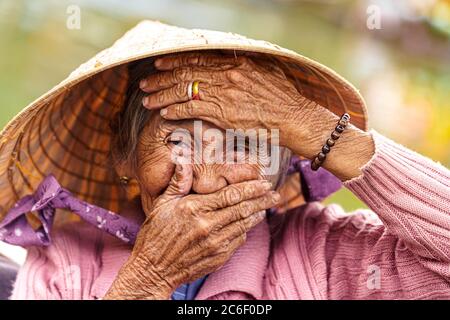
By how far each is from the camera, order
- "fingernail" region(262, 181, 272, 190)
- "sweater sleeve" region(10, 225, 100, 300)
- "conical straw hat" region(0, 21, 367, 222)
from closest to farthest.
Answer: "conical straw hat" region(0, 21, 367, 222) < "fingernail" region(262, 181, 272, 190) < "sweater sleeve" region(10, 225, 100, 300)

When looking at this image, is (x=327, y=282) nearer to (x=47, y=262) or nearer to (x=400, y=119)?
(x=47, y=262)

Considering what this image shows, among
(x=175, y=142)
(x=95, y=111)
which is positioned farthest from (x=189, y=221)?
(x=95, y=111)

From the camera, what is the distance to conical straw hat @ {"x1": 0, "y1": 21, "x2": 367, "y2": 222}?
2172 millimetres

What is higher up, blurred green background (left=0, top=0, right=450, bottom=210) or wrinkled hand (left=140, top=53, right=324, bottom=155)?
wrinkled hand (left=140, top=53, right=324, bottom=155)

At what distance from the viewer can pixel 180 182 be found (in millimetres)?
2307

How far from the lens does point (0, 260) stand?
2680 mm

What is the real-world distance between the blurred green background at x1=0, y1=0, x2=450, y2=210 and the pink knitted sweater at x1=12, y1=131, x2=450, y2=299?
12.8 feet

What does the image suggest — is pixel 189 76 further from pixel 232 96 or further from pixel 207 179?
pixel 207 179

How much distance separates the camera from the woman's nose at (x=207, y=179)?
2297 mm

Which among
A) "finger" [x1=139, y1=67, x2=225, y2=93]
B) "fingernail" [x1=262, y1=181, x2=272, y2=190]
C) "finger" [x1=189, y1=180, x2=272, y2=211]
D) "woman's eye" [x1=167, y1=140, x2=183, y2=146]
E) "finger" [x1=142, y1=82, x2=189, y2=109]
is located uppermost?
"finger" [x1=139, y1=67, x2=225, y2=93]

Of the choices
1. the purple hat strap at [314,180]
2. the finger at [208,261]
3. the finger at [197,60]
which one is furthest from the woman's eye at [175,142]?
the purple hat strap at [314,180]

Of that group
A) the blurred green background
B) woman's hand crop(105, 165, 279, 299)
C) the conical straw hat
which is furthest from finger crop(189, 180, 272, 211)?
the blurred green background

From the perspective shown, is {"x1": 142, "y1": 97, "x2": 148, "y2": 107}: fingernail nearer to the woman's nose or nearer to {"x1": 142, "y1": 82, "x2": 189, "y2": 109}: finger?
{"x1": 142, "y1": 82, "x2": 189, "y2": 109}: finger

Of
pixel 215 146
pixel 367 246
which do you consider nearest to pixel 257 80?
pixel 215 146
